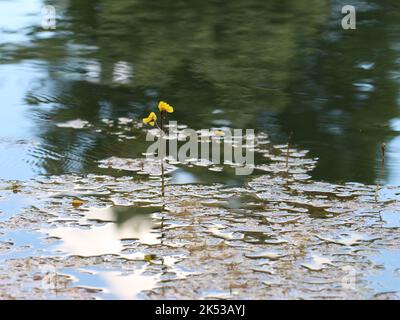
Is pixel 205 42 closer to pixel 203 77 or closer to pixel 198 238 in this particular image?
pixel 203 77

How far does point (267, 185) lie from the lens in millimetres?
4512

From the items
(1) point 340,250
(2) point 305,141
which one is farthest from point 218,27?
(1) point 340,250

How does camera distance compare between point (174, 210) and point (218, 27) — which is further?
point (218, 27)

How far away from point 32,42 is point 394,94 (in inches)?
126

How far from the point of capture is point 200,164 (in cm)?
489

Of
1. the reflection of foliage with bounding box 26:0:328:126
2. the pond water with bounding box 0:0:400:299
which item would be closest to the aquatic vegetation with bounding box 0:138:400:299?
the pond water with bounding box 0:0:400:299

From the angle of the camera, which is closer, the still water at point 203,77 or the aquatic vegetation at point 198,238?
the aquatic vegetation at point 198,238

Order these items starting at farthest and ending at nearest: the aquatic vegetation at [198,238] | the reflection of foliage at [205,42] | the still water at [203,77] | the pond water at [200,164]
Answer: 1. the reflection of foliage at [205,42]
2. the still water at [203,77]
3. the pond water at [200,164]
4. the aquatic vegetation at [198,238]

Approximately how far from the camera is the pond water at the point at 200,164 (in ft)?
11.7

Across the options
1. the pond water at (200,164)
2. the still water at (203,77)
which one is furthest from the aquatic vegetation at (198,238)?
the still water at (203,77)

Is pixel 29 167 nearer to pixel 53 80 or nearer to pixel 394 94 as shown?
pixel 53 80

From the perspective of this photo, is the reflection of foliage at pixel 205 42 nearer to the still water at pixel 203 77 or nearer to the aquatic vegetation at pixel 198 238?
the still water at pixel 203 77

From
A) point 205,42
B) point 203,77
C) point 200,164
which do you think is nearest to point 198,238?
point 200,164
